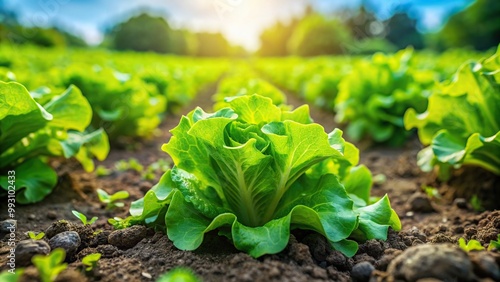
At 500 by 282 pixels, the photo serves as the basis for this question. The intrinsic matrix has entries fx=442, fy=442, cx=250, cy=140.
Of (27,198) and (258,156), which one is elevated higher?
(258,156)

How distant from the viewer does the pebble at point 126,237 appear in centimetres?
254

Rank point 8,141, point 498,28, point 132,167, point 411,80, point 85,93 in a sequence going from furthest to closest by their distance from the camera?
1. point 498,28
2. point 411,80
3. point 85,93
4. point 132,167
5. point 8,141

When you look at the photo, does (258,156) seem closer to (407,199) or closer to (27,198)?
(27,198)

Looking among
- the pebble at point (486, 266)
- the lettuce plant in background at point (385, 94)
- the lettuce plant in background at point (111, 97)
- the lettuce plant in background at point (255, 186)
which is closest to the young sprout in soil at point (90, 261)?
the lettuce plant in background at point (255, 186)

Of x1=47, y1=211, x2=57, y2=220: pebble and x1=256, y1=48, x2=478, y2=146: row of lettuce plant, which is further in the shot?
x1=256, y1=48, x2=478, y2=146: row of lettuce plant

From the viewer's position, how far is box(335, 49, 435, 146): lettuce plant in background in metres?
5.94

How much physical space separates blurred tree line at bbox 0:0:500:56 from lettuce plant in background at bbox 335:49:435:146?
15.1 m

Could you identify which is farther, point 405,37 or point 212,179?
point 405,37

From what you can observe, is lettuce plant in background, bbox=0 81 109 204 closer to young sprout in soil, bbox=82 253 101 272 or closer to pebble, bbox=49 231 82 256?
pebble, bbox=49 231 82 256

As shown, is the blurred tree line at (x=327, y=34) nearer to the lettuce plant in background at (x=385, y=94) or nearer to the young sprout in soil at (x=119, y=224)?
the lettuce plant in background at (x=385, y=94)

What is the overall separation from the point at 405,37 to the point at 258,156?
47315 millimetres

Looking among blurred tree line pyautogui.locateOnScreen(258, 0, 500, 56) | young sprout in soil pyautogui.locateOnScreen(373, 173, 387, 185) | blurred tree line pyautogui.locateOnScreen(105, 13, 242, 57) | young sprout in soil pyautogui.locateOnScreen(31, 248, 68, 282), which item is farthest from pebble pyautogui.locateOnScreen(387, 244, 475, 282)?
blurred tree line pyautogui.locateOnScreen(105, 13, 242, 57)

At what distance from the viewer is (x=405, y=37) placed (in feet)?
149

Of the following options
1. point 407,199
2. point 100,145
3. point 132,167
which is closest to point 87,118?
point 100,145
